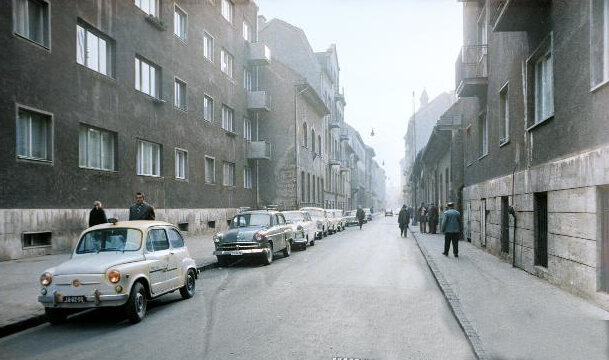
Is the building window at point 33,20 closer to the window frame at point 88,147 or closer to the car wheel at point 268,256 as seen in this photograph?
the window frame at point 88,147

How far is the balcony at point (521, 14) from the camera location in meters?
10.8

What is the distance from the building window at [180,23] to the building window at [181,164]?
511cm

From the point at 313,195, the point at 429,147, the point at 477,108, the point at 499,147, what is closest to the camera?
the point at 499,147

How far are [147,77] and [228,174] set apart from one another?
9.99 meters

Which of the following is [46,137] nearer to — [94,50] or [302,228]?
[94,50]

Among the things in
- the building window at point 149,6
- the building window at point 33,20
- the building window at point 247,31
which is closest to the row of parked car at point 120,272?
the building window at point 33,20

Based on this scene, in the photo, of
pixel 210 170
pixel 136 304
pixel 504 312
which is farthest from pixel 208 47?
pixel 504 312

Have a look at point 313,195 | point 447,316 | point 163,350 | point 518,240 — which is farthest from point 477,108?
A: point 313,195

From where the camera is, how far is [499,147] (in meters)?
15.2

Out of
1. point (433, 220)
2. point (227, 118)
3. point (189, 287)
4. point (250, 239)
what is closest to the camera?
point (189, 287)

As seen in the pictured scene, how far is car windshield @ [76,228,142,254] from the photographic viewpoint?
7883 millimetres

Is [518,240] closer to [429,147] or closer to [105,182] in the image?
[105,182]

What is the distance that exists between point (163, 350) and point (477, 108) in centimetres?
1656

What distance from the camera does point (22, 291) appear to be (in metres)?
8.86
